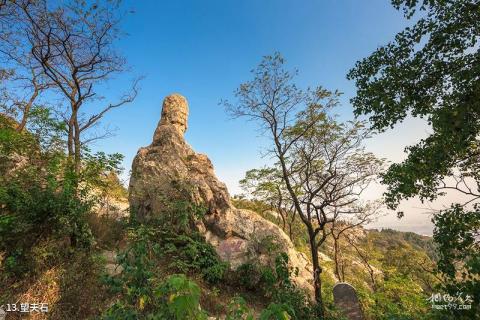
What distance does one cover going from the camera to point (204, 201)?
13711 millimetres

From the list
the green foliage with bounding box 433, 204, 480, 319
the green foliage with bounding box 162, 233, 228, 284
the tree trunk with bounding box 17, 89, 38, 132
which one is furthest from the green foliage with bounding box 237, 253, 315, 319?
the tree trunk with bounding box 17, 89, 38, 132

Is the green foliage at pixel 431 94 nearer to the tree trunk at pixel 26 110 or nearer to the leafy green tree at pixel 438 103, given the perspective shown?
the leafy green tree at pixel 438 103

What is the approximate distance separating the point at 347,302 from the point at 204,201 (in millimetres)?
7870

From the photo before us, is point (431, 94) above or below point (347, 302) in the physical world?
above

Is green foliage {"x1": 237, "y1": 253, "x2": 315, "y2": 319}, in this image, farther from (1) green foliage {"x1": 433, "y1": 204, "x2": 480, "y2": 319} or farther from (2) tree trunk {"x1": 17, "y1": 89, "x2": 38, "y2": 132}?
(2) tree trunk {"x1": 17, "y1": 89, "x2": 38, "y2": 132}

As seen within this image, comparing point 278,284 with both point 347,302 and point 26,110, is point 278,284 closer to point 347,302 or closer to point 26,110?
point 347,302

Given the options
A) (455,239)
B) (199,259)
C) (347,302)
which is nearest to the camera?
(455,239)

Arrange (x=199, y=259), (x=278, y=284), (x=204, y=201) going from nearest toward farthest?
(x=278, y=284) → (x=199, y=259) → (x=204, y=201)

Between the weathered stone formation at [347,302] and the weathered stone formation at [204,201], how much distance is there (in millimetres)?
2617

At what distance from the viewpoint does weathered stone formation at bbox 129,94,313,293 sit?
41.5 feet

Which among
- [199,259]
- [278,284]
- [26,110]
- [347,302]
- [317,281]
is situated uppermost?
[26,110]

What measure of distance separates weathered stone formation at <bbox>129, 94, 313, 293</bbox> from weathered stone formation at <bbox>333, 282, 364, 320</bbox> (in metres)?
2.62

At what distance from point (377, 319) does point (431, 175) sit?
32.1 feet

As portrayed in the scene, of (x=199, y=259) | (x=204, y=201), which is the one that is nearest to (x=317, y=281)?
(x=199, y=259)
